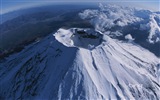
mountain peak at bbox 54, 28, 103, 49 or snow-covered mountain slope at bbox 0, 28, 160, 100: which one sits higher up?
mountain peak at bbox 54, 28, 103, 49

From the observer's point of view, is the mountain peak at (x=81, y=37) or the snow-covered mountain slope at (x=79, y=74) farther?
the mountain peak at (x=81, y=37)

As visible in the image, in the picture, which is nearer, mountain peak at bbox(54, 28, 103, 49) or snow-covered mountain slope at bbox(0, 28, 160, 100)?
snow-covered mountain slope at bbox(0, 28, 160, 100)

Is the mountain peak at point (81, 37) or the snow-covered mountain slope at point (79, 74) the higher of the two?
the mountain peak at point (81, 37)

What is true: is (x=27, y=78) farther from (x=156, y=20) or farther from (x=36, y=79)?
(x=156, y=20)

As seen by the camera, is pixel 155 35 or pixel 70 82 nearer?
pixel 70 82

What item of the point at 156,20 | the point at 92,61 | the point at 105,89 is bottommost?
the point at 156,20

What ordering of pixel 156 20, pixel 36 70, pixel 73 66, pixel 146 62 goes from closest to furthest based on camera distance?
pixel 73 66
pixel 36 70
pixel 146 62
pixel 156 20

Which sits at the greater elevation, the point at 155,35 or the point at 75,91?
the point at 75,91

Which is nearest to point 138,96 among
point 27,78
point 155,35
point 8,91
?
point 27,78
